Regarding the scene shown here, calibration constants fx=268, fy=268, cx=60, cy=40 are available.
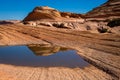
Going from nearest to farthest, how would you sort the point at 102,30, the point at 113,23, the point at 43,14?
1. the point at 102,30
2. the point at 113,23
3. the point at 43,14

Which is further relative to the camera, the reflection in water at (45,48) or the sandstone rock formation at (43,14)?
the sandstone rock formation at (43,14)

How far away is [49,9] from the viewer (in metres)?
50.5

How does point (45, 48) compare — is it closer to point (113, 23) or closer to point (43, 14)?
point (113, 23)

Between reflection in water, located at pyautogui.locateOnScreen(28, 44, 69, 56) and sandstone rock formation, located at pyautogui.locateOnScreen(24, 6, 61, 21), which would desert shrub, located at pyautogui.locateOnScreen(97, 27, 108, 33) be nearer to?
sandstone rock formation, located at pyautogui.locateOnScreen(24, 6, 61, 21)

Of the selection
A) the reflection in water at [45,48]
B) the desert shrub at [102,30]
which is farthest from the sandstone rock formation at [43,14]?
the reflection in water at [45,48]

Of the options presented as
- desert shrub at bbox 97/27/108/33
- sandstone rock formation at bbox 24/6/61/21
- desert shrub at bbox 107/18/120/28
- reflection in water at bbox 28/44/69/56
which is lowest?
reflection in water at bbox 28/44/69/56

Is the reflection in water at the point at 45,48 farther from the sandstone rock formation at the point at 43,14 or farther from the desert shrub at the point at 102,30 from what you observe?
the sandstone rock formation at the point at 43,14

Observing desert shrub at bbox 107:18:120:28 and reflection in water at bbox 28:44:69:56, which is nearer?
reflection in water at bbox 28:44:69:56

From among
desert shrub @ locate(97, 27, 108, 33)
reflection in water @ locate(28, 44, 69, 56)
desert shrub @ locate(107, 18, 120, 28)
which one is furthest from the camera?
desert shrub @ locate(107, 18, 120, 28)

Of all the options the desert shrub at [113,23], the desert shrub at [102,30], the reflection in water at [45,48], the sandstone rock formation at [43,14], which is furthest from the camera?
the sandstone rock formation at [43,14]

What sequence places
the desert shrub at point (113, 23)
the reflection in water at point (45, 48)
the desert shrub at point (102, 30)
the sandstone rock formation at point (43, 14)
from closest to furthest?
the reflection in water at point (45, 48)
the desert shrub at point (102, 30)
the desert shrub at point (113, 23)
the sandstone rock formation at point (43, 14)

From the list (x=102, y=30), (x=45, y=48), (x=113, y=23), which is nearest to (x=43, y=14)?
(x=113, y=23)

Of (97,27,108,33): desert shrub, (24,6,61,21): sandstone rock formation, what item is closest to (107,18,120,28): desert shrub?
(97,27,108,33): desert shrub

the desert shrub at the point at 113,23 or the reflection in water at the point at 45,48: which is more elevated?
the desert shrub at the point at 113,23
